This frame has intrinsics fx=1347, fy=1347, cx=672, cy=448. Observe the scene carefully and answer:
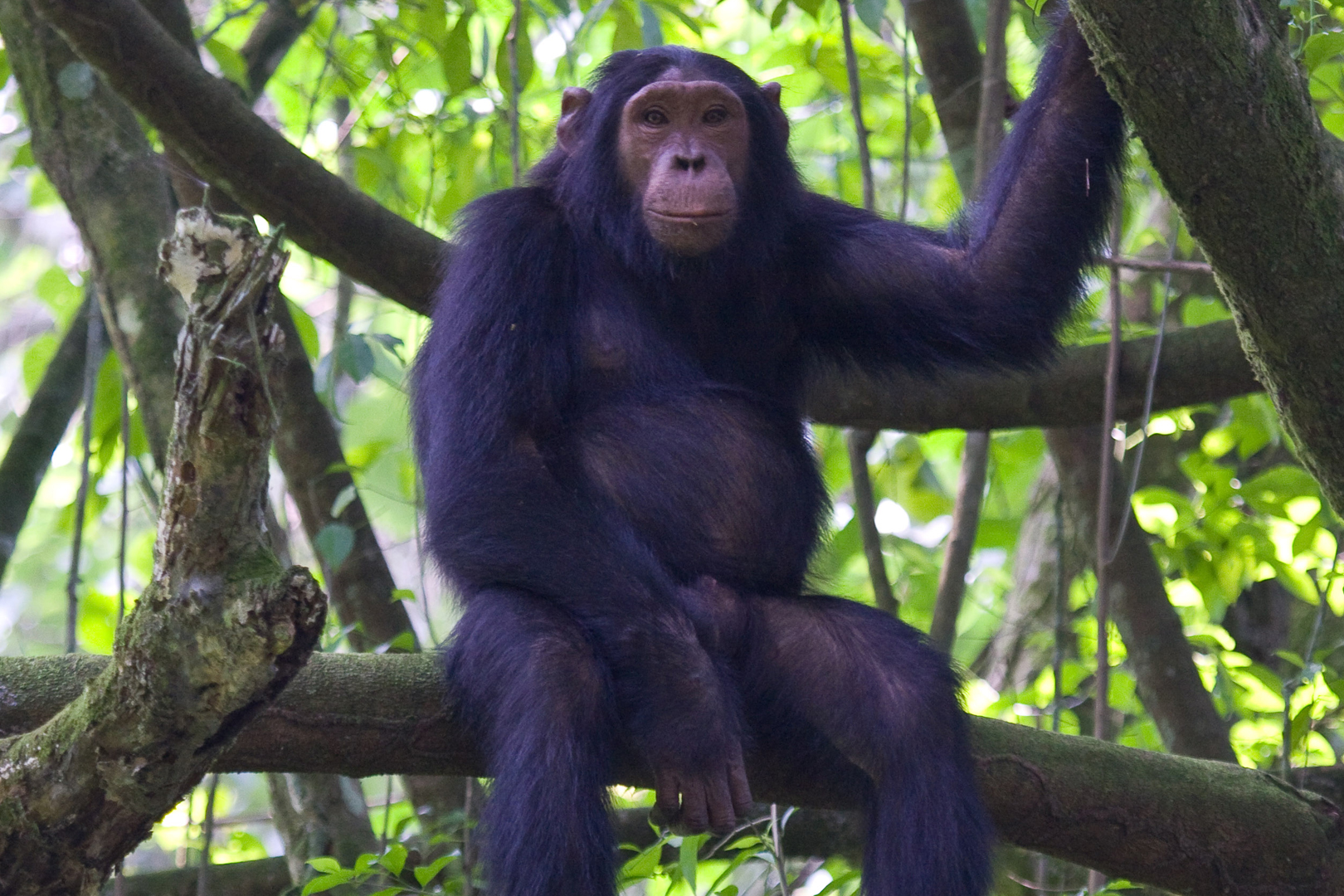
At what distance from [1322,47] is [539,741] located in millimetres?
2678

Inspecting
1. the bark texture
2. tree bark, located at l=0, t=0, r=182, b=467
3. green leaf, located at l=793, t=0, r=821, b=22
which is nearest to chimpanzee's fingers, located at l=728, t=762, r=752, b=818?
Answer: the bark texture

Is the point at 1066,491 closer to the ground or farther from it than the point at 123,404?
closer to the ground

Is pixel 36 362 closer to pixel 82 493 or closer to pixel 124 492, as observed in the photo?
pixel 82 493

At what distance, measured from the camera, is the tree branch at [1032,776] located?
2910 mm

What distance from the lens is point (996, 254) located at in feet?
12.1

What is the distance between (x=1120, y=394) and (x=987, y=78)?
122 cm

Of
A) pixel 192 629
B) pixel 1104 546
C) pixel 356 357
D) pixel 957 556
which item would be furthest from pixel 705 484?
pixel 957 556

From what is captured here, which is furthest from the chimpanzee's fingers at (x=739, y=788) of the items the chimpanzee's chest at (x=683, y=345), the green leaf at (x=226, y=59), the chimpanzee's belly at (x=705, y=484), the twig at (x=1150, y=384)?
the green leaf at (x=226, y=59)

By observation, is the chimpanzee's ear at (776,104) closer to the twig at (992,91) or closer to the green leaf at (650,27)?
the green leaf at (650,27)

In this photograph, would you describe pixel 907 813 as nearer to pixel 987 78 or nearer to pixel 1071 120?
pixel 1071 120

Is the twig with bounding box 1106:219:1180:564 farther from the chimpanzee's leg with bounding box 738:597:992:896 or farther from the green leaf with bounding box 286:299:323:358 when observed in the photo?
the green leaf with bounding box 286:299:323:358

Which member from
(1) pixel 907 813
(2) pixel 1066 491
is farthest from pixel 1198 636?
(1) pixel 907 813

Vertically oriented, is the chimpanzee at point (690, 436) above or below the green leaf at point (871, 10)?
below

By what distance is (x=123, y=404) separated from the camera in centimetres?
450
